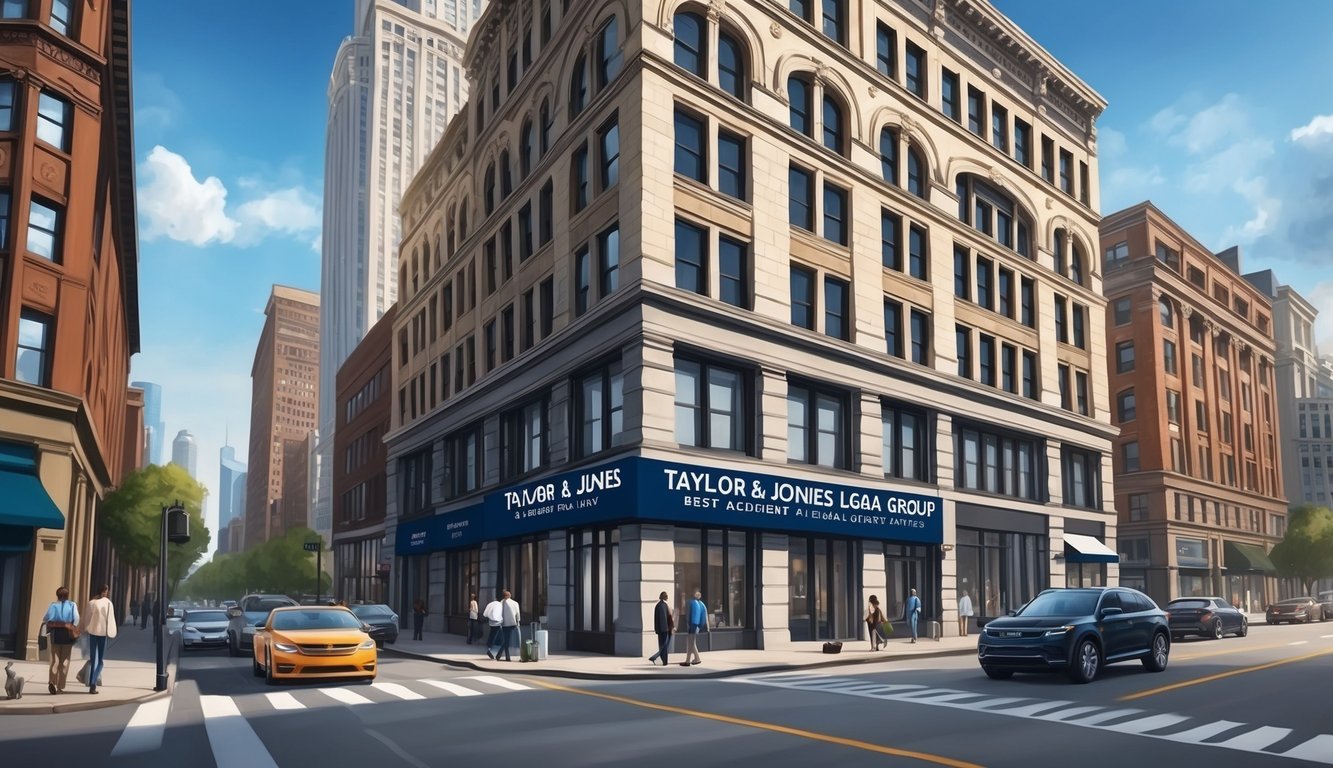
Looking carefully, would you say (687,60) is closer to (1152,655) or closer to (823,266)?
(823,266)

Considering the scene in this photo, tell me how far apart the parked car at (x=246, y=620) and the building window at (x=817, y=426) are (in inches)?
615

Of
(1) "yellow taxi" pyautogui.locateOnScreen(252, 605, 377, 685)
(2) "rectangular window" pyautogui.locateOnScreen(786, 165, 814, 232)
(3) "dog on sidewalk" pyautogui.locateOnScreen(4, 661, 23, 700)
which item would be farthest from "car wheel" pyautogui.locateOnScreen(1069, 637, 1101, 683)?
(2) "rectangular window" pyautogui.locateOnScreen(786, 165, 814, 232)

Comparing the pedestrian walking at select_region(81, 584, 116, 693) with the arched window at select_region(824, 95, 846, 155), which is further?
the arched window at select_region(824, 95, 846, 155)

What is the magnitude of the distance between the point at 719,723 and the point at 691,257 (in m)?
18.2

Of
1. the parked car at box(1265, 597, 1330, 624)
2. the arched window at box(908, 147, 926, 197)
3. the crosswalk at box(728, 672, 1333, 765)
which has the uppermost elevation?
the arched window at box(908, 147, 926, 197)

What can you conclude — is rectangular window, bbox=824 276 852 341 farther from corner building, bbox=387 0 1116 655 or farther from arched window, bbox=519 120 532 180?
arched window, bbox=519 120 532 180

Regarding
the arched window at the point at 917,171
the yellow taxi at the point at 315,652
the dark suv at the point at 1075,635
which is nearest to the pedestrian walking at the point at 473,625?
the yellow taxi at the point at 315,652

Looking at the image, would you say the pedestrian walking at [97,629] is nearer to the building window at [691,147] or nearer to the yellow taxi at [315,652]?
the yellow taxi at [315,652]

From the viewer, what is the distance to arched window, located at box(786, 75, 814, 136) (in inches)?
1357

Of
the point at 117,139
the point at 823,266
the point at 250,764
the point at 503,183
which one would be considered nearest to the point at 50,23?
the point at 117,139

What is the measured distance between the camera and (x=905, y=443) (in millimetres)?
37000

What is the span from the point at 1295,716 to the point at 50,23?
32.1 m

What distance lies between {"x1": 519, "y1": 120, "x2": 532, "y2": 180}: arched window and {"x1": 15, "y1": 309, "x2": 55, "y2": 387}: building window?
1678 centimetres

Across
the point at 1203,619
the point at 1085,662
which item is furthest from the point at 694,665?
the point at 1203,619
